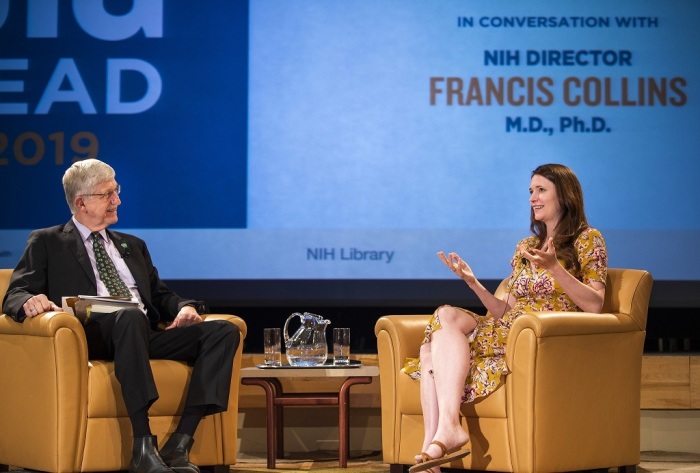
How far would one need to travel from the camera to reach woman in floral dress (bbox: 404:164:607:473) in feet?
11.5

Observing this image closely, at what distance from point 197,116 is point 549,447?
8.36 ft

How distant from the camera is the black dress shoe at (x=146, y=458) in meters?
3.38

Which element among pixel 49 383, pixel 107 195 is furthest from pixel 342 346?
pixel 49 383

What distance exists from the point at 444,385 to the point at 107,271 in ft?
4.57

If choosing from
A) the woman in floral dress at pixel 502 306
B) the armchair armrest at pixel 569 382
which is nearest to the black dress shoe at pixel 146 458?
the woman in floral dress at pixel 502 306

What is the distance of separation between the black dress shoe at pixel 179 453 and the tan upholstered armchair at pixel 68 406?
139mm

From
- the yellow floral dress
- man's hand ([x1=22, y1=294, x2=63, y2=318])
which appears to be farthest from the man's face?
the yellow floral dress

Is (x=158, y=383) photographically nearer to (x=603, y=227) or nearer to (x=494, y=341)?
(x=494, y=341)

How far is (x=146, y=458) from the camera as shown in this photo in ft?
11.1

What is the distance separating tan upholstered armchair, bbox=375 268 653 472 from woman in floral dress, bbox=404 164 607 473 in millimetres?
83

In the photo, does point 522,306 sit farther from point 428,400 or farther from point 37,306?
point 37,306

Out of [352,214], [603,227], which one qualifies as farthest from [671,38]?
[352,214]

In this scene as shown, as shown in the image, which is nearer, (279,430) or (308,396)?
(308,396)

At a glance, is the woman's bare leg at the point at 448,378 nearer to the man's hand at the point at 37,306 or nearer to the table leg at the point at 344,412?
the table leg at the point at 344,412
